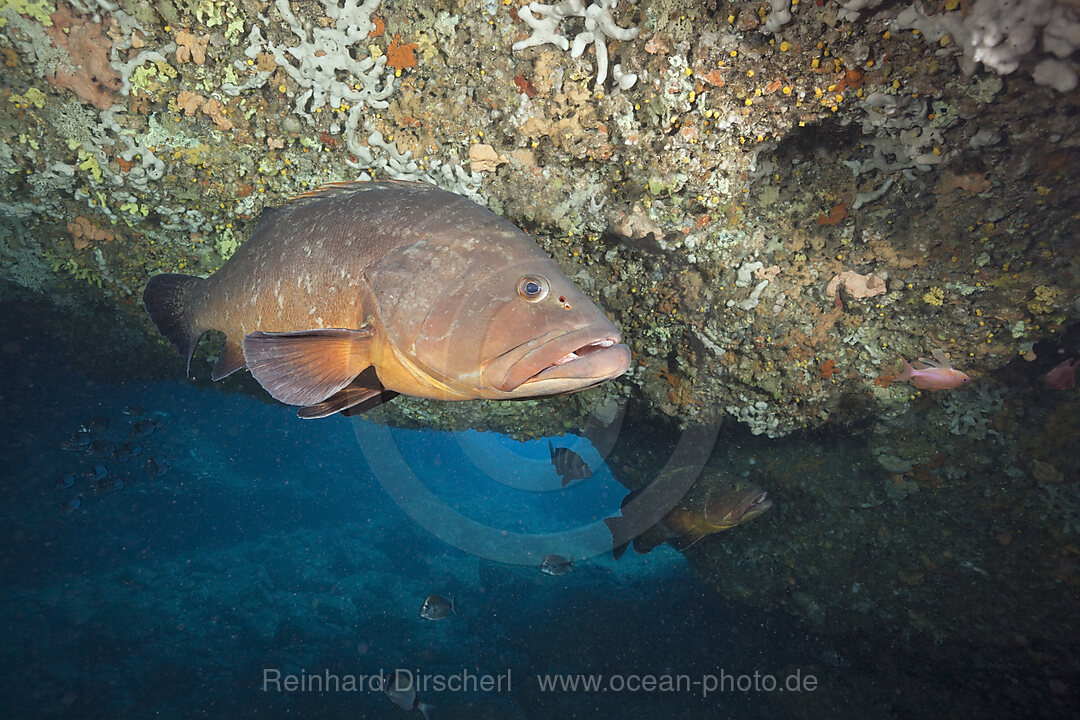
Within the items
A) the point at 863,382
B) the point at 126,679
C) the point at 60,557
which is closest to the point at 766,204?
the point at 863,382

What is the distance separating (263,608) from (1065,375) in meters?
17.2

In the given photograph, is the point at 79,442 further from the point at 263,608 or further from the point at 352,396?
the point at 352,396

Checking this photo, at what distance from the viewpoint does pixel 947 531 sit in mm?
4855

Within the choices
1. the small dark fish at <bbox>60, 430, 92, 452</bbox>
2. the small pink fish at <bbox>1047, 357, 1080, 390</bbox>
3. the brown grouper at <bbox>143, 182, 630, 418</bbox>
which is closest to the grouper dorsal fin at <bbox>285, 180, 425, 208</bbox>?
the brown grouper at <bbox>143, 182, 630, 418</bbox>

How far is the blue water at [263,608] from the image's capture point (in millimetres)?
8734

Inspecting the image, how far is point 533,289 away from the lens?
1.90m

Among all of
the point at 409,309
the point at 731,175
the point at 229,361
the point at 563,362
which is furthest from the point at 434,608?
the point at 731,175

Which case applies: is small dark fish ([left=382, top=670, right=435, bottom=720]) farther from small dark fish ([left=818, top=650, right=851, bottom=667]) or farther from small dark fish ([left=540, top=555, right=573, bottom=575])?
small dark fish ([left=818, top=650, right=851, bottom=667])

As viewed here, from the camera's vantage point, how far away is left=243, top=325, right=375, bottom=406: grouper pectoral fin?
196 cm

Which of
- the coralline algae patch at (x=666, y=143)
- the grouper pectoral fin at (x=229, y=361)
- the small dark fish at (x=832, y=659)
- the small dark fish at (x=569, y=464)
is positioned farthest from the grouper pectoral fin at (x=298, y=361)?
the small dark fish at (x=832, y=659)

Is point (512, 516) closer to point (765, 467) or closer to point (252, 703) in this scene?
point (252, 703)

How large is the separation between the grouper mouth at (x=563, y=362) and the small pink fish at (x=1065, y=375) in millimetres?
4561

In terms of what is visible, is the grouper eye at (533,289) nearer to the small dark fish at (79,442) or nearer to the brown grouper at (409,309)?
the brown grouper at (409,309)

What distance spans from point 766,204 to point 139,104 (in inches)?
208
